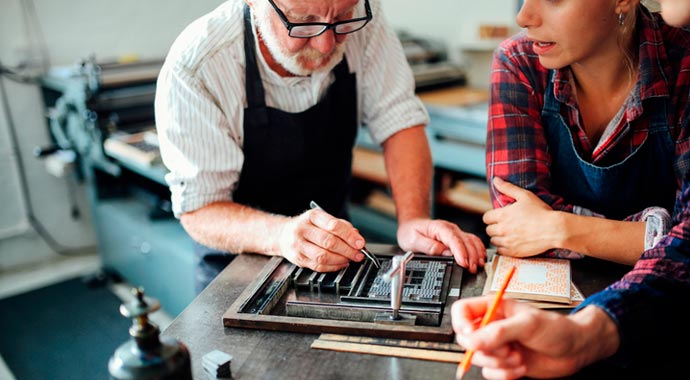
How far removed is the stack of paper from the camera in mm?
1146

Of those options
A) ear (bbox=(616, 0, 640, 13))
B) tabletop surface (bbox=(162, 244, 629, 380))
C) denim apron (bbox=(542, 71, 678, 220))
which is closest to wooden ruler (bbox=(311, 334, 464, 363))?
tabletop surface (bbox=(162, 244, 629, 380))

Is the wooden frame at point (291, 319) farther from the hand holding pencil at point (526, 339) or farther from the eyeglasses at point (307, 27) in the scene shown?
the eyeglasses at point (307, 27)

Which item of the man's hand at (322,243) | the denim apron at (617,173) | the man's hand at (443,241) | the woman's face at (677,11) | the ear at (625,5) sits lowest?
the man's hand at (443,241)

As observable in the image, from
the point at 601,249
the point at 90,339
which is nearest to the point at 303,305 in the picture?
the point at 601,249

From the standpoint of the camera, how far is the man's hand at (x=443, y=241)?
132 centimetres

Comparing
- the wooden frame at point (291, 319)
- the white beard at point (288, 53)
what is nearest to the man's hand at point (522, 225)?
the wooden frame at point (291, 319)

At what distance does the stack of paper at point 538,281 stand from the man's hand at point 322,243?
0.30m

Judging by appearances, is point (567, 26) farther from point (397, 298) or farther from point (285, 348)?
point (285, 348)

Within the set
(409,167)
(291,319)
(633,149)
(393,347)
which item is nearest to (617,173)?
(633,149)

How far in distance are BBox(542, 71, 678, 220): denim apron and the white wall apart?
181cm

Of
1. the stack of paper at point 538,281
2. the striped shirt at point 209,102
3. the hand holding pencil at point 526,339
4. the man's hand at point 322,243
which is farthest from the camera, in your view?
the striped shirt at point 209,102

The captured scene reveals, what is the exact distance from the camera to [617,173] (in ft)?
4.54

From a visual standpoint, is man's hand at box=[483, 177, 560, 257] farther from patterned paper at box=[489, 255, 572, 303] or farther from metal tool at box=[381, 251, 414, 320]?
metal tool at box=[381, 251, 414, 320]

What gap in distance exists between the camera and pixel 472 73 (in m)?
3.31
